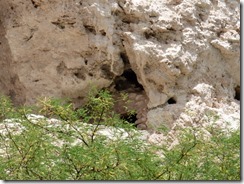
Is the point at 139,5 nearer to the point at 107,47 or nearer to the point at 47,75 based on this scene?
the point at 107,47

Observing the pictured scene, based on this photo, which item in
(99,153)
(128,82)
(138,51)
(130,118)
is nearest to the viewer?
(99,153)

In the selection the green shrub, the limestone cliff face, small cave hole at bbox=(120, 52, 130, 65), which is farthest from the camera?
small cave hole at bbox=(120, 52, 130, 65)

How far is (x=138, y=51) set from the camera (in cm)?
459

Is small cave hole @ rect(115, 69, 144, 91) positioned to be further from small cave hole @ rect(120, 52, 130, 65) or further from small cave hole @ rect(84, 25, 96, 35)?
small cave hole @ rect(84, 25, 96, 35)

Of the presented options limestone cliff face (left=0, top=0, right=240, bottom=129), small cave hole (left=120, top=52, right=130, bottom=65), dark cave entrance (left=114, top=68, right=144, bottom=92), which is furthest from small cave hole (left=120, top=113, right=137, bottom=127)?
small cave hole (left=120, top=52, right=130, bottom=65)

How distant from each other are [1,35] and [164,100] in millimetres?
992

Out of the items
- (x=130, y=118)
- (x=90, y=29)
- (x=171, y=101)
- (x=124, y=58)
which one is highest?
(x=90, y=29)

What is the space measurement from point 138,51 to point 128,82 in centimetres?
29

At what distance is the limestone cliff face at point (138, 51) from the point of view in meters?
4.61

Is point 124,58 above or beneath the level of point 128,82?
above

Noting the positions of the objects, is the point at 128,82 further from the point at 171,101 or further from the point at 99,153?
the point at 99,153

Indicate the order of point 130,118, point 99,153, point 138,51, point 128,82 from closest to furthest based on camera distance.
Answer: point 99,153
point 138,51
point 130,118
point 128,82

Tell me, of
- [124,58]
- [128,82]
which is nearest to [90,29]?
[124,58]

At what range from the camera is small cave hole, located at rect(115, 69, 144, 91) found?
15.7ft
